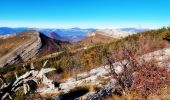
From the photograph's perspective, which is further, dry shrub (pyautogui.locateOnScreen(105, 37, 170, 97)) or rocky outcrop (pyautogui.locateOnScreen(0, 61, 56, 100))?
dry shrub (pyautogui.locateOnScreen(105, 37, 170, 97))

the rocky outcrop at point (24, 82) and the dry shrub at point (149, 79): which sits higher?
the rocky outcrop at point (24, 82)

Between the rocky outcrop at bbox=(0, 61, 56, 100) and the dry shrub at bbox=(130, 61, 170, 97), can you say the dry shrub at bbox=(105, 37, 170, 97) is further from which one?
the rocky outcrop at bbox=(0, 61, 56, 100)

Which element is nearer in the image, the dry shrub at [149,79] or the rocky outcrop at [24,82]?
the rocky outcrop at [24,82]

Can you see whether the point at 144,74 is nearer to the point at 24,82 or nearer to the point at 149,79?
the point at 149,79

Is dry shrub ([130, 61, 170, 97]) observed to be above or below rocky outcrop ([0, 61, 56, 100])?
below

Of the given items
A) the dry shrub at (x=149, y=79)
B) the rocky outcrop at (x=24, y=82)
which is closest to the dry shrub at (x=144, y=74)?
the dry shrub at (x=149, y=79)

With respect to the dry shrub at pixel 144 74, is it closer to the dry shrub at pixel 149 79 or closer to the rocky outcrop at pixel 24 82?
the dry shrub at pixel 149 79

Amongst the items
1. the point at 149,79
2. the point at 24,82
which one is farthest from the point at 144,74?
the point at 24,82

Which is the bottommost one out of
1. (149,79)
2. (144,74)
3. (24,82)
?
(149,79)

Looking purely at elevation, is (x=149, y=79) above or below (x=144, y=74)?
below

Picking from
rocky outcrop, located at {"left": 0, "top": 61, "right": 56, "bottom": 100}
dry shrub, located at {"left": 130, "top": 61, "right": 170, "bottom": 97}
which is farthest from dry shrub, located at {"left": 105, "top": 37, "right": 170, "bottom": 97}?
rocky outcrop, located at {"left": 0, "top": 61, "right": 56, "bottom": 100}

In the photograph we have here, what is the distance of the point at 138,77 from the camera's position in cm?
2097

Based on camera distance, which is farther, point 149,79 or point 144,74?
point 144,74

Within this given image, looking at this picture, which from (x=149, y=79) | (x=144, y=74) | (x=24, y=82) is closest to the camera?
(x=24, y=82)
